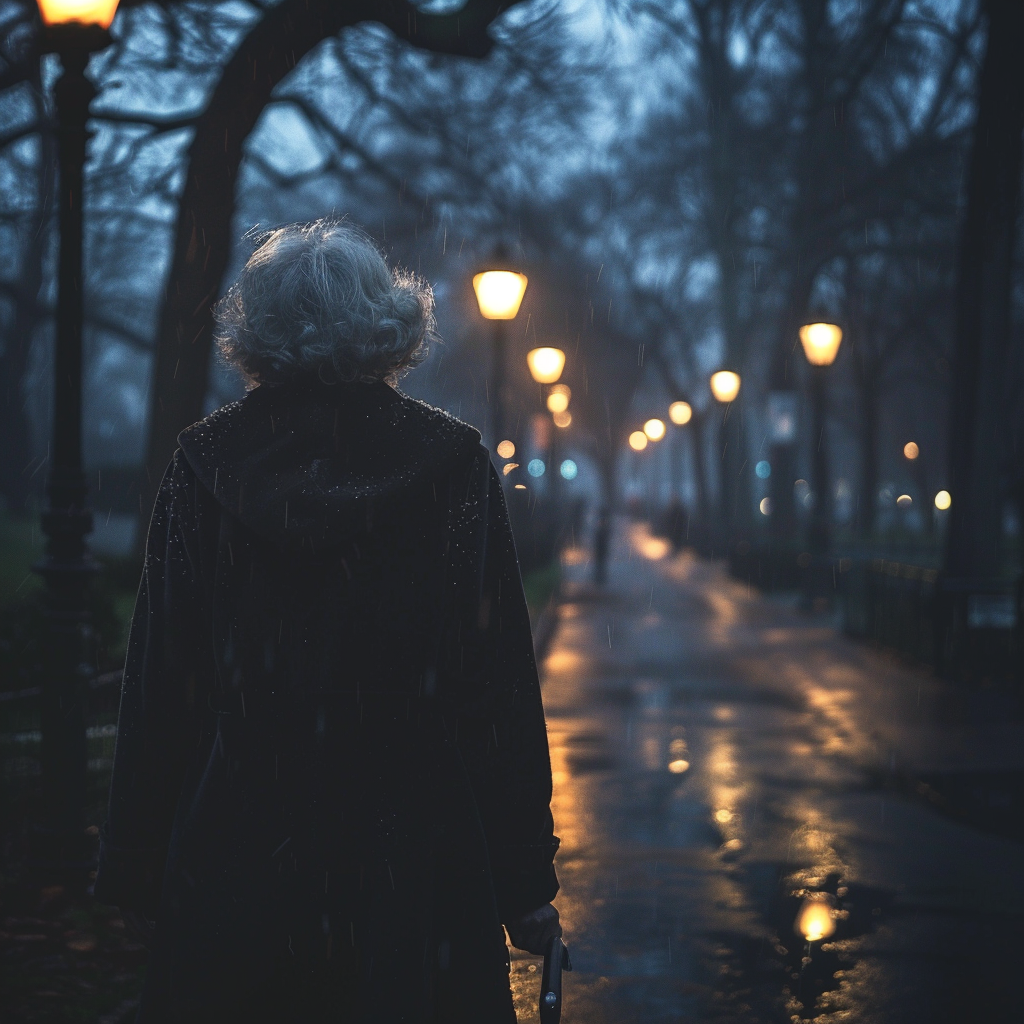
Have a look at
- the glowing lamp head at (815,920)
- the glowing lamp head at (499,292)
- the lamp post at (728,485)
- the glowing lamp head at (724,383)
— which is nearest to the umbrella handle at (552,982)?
the glowing lamp head at (815,920)

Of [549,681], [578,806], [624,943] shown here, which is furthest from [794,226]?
[624,943]

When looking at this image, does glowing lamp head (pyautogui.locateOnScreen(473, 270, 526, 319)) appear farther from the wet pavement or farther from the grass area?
the grass area

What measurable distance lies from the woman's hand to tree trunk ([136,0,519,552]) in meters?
8.20

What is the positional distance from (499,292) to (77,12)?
7569 mm

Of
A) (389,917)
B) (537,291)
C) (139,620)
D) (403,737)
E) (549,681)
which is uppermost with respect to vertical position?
(537,291)

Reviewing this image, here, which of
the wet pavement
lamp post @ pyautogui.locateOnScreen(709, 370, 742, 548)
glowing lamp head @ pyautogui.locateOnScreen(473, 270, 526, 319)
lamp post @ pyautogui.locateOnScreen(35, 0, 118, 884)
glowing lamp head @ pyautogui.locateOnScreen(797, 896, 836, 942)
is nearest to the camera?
the wet pavement

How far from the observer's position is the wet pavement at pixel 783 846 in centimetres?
449

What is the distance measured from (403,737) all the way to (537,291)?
105ft

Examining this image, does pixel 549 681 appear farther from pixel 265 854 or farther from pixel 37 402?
pixel 37 402

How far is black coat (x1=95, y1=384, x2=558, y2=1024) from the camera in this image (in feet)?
6.92

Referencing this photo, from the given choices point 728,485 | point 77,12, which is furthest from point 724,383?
point 77,12

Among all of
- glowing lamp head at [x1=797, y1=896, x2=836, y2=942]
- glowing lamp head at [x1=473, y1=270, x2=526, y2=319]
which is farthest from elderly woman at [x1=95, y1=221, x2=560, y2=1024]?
glowing lamp head at [x1=473, y1=270, x2=526, y2=319]

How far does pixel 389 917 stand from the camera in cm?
211

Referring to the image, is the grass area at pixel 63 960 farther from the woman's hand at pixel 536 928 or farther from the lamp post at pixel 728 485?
the lamp post at pixel 728 485
